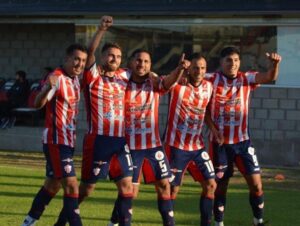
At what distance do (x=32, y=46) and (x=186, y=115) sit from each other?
14.8 meters

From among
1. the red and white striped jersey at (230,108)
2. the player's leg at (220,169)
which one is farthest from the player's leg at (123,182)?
the red and white striped jersey at (230,108)

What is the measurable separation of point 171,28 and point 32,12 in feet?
11.4

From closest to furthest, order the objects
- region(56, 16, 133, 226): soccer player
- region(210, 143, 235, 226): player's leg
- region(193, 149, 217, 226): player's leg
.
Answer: region(56, 16, 133, 226): soccer player → region(193, 149, 217, 226): player's leg → region(210, 143, 235, 226): player's leg

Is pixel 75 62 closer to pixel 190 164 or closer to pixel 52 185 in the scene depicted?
pixel 52 185

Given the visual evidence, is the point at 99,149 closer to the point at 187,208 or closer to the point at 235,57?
the point at 235,57

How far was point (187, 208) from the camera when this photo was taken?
1281 cm

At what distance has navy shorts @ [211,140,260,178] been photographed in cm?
1072

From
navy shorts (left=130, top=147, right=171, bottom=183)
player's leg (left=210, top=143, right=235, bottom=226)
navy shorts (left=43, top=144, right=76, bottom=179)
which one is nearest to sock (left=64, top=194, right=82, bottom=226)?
navy shorts (left=43, top=144, right=76, bottom=179)

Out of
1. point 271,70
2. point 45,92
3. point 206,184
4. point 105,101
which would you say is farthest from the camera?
point 271,70

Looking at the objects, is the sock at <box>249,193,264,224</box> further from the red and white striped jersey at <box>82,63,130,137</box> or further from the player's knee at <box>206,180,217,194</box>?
the red and white striped jersey at <box>82,63,130,137</box>

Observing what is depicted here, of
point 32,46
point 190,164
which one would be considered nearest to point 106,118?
point 190,164

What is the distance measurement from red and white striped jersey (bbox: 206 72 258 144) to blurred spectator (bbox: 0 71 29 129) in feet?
41.5

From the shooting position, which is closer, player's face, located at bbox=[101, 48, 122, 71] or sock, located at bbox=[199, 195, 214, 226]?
player's face, located at bbox=[101, 48, 122, 71]

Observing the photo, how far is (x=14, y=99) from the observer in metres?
22.9
